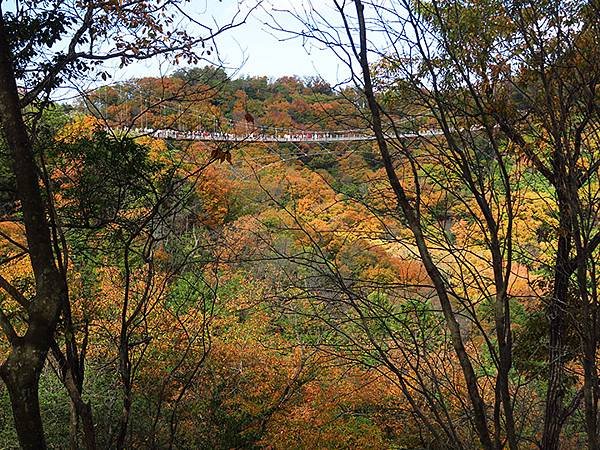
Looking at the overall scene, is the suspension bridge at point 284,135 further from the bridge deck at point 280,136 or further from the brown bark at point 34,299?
the brown bark at point 34,299

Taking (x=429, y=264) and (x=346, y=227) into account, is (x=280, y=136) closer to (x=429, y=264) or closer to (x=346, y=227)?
(x=346, y=227)

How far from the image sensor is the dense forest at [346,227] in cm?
140

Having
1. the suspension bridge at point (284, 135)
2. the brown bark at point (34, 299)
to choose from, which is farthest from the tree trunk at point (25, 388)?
the suspension bridge at point (284, 135)

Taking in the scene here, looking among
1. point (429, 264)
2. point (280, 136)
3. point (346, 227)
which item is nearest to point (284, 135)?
point (280, 136)

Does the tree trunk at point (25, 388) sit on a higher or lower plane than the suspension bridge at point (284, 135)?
lower

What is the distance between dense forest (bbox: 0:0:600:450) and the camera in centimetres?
140

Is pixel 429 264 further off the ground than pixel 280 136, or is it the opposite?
pixel 280 136

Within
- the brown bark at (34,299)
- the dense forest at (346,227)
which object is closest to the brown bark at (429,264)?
the dense forest at (346,227)

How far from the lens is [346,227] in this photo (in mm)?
2516

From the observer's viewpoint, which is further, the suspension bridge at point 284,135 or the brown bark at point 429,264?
the suspension bridge at point 284,135

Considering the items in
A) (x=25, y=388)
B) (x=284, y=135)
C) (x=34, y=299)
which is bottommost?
(x=25, y=388)

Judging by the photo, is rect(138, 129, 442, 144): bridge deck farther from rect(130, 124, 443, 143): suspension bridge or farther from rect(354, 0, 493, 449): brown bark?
rect(354, 0, 493, 449): brown bark

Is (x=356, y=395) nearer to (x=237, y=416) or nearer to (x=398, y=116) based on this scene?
(x=237, y=416)

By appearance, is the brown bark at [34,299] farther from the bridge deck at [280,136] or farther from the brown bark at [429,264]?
the brown bark at [429,264]
